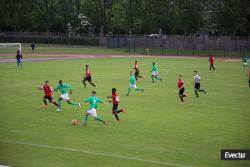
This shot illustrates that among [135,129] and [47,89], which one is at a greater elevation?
[47,89]

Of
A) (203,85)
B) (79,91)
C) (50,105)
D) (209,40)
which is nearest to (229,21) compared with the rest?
(209,40)

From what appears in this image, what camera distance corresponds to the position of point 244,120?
80.3 ft

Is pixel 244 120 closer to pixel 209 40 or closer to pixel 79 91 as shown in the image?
pixel 79 91

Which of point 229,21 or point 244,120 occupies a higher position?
point 229,21

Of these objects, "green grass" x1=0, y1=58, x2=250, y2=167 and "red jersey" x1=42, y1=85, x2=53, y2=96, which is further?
"red jersey" x1=42, y1=85, x2=53, y2=96

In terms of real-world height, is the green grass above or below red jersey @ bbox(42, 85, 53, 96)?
below

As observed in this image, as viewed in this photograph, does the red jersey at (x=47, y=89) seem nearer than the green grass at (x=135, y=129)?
No

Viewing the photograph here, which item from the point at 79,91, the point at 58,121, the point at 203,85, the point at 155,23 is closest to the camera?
the point at 58,121

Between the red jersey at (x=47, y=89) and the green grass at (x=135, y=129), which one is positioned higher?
the red jersey at (x=47, y=89)

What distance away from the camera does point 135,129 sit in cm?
2198

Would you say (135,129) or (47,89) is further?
(47,89)

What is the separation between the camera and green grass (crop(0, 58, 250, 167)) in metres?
17.5

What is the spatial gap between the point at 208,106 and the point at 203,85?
1153 cm

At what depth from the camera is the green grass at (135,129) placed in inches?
687
